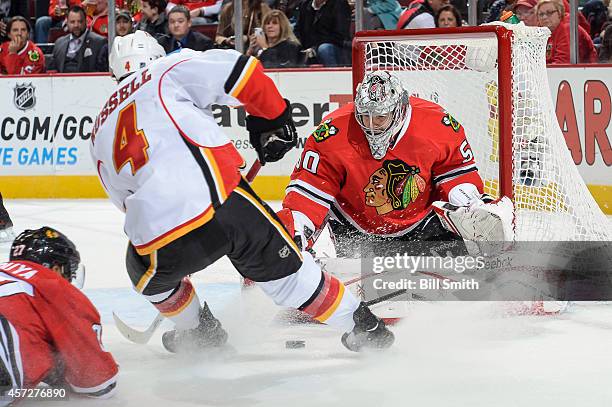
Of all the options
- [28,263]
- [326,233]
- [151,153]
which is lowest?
[326,233]

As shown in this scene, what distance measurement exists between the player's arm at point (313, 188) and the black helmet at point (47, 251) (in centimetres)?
95

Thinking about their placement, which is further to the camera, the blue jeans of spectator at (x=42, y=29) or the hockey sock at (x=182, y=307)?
the blue jeans of spectator at (x=42, y=29)

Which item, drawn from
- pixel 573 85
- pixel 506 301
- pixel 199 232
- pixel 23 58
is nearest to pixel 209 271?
pixel 506 301

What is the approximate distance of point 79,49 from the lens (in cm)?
674

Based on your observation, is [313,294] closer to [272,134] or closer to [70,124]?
[272,134]

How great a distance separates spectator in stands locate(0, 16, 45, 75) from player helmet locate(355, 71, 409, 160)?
4092mm

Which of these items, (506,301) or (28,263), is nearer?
(28,263)

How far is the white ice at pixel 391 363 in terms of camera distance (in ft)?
8.31

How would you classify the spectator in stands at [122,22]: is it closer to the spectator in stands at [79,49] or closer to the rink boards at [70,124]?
the spectator in stands at [79,49]

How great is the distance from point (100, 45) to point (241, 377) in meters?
4.30

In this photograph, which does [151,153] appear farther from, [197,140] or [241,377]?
[241,377]

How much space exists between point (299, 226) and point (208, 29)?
11.8 ft

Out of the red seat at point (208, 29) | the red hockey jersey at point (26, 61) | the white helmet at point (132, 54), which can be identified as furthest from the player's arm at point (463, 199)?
the red hockey jersey at point (26, 61)

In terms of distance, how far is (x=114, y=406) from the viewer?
249 cm
